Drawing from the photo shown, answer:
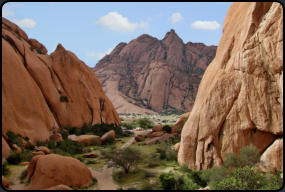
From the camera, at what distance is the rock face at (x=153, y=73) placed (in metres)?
98.4

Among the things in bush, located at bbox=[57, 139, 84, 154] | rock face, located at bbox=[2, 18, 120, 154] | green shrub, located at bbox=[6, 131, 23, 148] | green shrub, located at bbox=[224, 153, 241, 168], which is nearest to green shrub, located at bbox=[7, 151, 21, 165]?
green shrub, located at bbox=[6, 131, 23, 148]

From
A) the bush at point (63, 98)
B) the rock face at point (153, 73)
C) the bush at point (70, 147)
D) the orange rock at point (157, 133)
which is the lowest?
the orange rock at point (157, 133)

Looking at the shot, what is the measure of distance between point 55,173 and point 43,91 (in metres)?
18.8

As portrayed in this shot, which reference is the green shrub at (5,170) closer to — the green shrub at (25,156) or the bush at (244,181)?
the green shrub at (25,156)

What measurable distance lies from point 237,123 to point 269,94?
2088 mm

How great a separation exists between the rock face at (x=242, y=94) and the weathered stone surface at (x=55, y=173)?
244 inches

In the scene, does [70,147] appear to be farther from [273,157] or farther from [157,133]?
[273,157]

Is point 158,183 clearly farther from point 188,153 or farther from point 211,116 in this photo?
point 211,116

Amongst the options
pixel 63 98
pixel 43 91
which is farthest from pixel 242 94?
pixel 63 98

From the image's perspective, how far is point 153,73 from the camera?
10381 cm

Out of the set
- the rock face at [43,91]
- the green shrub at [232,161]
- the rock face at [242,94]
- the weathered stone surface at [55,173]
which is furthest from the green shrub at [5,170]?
the green shrub at [232,161]

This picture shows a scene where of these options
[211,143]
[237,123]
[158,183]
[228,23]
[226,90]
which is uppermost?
[228,23]

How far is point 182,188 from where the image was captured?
37.0ft

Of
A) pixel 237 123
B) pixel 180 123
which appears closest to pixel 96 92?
pixel 180 123
